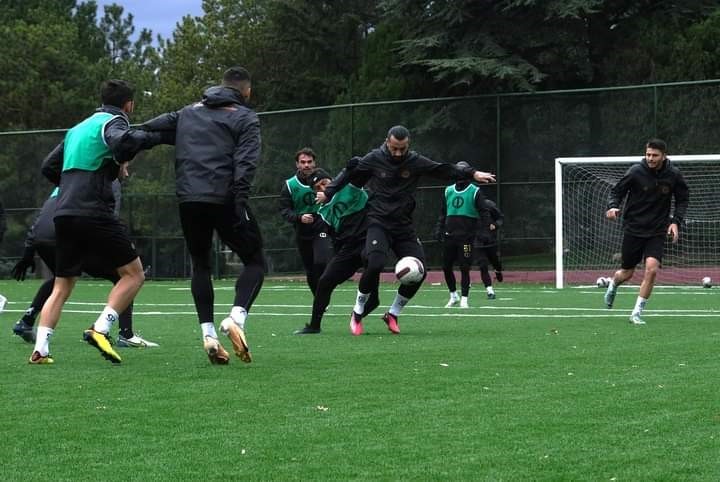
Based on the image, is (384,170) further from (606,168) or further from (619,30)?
(619,30)

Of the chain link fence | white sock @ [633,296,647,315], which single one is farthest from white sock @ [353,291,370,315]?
the chain link fence

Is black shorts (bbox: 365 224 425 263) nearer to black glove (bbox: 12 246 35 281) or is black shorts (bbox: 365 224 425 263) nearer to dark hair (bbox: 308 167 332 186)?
dark hair (bbox: 308 167 332 186)

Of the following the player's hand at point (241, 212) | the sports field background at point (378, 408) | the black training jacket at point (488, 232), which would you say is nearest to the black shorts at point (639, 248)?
the sports field background at point (378, 408)

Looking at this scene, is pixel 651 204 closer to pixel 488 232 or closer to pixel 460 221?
pixel 460 221

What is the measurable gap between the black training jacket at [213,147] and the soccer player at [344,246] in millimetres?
3251

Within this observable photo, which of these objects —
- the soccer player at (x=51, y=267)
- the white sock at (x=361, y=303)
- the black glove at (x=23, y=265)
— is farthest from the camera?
the black glove at (x=23, y=265)

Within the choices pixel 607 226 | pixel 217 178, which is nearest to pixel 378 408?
pixel 217 178

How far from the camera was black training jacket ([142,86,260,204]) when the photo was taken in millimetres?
8828

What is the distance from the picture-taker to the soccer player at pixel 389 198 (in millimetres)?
12000

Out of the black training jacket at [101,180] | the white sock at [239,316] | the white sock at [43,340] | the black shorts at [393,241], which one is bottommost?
the white sock at [43,340]

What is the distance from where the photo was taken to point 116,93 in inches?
367

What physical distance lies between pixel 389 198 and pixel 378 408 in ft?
18.2

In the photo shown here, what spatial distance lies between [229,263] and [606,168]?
9.81 m

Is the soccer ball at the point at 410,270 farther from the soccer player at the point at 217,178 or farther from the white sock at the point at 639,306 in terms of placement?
the soccer player at the point at 217,178
